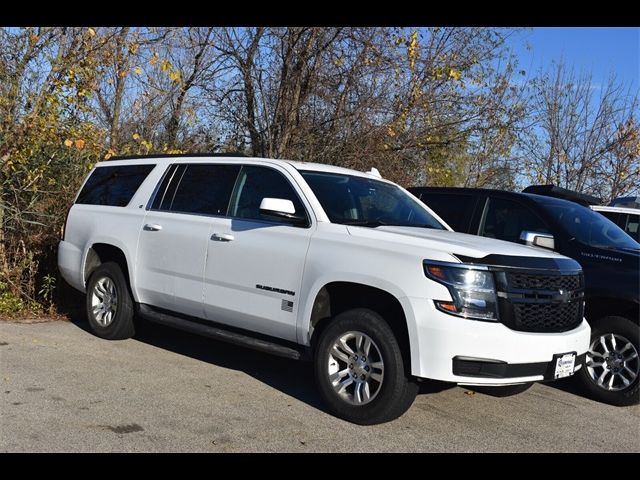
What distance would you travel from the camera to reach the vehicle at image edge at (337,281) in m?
4.39

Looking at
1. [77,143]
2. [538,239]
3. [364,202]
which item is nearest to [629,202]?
[538,239]

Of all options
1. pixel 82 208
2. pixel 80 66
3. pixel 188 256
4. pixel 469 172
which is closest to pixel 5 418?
pixel 188 256

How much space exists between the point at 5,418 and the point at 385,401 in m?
2.58

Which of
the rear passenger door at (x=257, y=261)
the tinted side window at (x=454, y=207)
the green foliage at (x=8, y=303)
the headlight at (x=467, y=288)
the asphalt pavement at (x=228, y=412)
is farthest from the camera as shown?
the green foliage at (x=8, y=303)

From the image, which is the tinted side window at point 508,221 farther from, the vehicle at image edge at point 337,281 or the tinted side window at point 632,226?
the tinted side window at point 632,226

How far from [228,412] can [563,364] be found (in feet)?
8.02

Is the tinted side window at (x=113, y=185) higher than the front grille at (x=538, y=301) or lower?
higher

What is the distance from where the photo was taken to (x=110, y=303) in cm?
688

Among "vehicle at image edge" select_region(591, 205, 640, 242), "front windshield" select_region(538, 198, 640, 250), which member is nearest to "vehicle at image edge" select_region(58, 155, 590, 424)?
"front windshield" select_region(538, 198, 640, 250)

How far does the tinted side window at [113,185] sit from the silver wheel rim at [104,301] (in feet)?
2.80

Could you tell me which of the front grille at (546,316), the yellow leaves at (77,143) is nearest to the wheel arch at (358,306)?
the front grille at (546,316)

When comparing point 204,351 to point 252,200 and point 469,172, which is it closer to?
point 252,200

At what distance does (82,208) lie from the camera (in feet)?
24.1

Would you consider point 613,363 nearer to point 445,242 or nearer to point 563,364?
point 563,364
